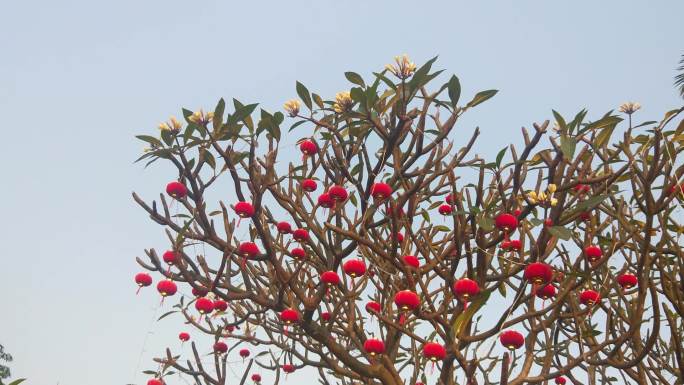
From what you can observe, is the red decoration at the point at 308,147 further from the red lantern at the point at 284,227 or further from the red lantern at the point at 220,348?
the red lantern at the point at 220,348

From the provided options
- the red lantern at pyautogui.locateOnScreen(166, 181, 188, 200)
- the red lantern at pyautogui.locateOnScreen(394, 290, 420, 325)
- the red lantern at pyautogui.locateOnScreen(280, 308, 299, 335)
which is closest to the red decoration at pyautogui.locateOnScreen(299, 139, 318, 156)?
the red lantern at pyautogui.locateOnScreen(166, 181, 188, 200)

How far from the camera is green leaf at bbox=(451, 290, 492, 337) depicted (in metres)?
2.63

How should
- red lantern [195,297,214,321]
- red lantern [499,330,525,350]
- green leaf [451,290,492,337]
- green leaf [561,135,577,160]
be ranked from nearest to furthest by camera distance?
1. green leaf [451,290,492,337]
2. green leaf [561,135,577,160]
3. red lantern [499,330,525,350]
4. red lantern [195,297,214,321]

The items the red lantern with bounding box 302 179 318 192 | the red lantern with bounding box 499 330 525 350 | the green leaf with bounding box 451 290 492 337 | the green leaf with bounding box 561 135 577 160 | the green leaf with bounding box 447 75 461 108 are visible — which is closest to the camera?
the green leaf with bounding box 451 290 492 337

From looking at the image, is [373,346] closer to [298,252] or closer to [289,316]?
[289,316]

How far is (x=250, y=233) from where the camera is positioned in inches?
176

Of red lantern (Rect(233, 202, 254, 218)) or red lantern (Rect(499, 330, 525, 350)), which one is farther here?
red lantern (Rect(233, 202, 254, 218))

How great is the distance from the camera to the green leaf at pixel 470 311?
2629mm

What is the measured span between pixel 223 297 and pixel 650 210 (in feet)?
8.17

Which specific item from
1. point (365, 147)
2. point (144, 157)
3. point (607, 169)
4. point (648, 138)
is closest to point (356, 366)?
point (365, 147)

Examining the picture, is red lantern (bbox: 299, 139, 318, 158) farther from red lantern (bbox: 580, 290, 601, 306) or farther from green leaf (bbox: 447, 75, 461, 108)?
red lantern (bbox: 580, 290, 601, 306)

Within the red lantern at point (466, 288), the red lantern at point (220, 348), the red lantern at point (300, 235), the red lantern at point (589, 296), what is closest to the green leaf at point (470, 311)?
the red lantern at point (466, 288)

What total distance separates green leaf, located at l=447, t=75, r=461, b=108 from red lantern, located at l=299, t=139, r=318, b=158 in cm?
104

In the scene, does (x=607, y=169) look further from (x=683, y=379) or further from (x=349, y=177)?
(x=349, y=177)
